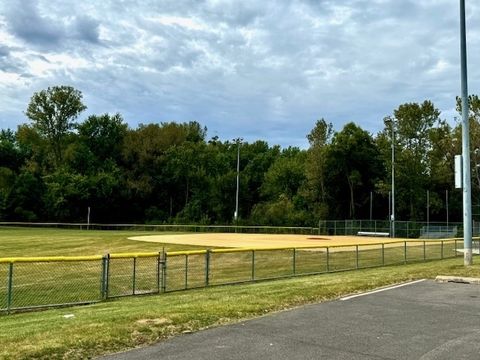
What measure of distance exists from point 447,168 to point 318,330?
233 ft

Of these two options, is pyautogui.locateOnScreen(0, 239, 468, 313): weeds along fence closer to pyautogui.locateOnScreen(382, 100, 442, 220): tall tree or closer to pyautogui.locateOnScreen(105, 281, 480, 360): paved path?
pyautogui.locateOnScreen(105, 281, 480, 360): paved path

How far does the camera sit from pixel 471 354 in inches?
282

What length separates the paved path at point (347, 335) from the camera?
23.4 ft

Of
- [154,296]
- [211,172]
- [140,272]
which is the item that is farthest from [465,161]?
[211,172]

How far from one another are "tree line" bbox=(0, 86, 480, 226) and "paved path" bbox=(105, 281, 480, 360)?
56.9 metres

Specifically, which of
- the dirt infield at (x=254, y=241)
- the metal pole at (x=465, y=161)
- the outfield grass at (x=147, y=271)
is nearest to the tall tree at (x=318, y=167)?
the dirt infield at (x=254, y=241)

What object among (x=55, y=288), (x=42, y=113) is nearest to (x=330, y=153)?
(x=42, y=113)

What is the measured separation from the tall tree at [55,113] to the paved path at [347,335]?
9688 cm

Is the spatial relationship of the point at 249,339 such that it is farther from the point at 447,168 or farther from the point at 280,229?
the point at 447,168

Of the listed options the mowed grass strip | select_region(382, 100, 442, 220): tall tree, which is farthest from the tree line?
the mowed grass strip

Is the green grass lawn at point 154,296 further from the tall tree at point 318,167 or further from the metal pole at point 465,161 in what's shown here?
the tall tree at point 318,167

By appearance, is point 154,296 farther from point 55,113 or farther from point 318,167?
point 55,113

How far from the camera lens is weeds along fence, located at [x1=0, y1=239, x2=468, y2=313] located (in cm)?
1439

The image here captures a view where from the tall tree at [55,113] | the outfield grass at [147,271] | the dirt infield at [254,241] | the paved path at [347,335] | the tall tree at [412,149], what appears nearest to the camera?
the paved path at [347,335]
